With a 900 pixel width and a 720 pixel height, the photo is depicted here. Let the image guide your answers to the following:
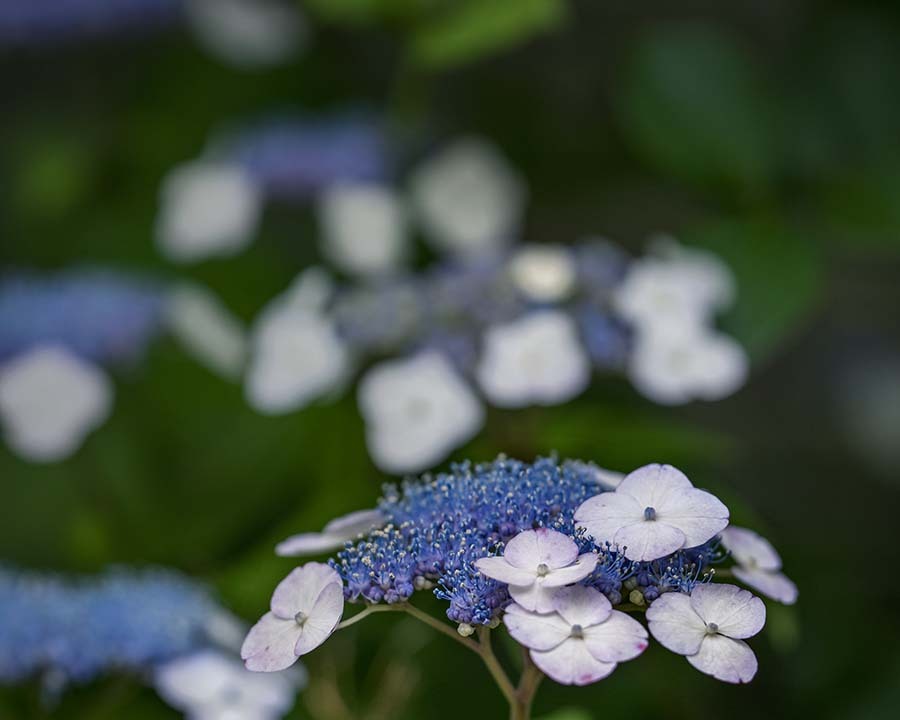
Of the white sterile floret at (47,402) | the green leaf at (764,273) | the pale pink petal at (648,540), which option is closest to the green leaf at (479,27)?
the green leaf at (764,273)

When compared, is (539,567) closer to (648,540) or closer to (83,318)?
(648,540)

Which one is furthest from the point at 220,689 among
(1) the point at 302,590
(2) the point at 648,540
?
(2) the point at 648,540

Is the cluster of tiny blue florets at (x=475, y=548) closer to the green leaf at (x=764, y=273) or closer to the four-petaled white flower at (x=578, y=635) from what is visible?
the four-petaled white flower at (x=578, y=635)

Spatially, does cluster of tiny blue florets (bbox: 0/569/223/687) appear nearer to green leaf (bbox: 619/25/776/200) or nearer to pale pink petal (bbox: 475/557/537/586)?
pale pink petal (bbox: 475/557/537/586)

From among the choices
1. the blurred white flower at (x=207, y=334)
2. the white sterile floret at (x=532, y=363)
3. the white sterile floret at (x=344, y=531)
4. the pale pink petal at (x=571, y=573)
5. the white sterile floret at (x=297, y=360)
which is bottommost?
the blurred white flower at (x=207, y=334)

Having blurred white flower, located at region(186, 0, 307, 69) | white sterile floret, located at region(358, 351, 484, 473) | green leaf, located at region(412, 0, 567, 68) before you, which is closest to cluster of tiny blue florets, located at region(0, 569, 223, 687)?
white sterile floret, located at region(358, 351, 484, 473)

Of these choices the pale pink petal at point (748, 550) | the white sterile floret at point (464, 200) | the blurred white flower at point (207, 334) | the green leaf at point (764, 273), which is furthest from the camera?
the white sterile floret at point (464, 200)

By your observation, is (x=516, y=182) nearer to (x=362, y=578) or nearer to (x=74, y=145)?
(x=74, y=145)
